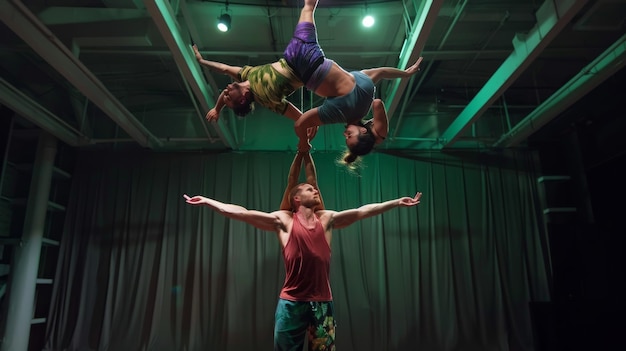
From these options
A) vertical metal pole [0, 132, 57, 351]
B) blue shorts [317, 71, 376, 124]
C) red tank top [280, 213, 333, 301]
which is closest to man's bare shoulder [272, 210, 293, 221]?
red tank top [280, 213, 333, 301]

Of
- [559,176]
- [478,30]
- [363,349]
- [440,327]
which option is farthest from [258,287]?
[559,176]

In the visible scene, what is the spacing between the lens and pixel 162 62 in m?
4.91

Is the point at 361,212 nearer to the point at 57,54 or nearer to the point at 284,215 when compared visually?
the point at 284,215

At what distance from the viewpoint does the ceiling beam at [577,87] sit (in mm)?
3650

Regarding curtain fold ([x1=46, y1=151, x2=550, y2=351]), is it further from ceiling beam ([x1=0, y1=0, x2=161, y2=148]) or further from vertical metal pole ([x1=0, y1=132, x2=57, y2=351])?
ceiling beam ([x1=0, y1=0, x2=161, y2=148])

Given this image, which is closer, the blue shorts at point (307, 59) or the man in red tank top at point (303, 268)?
the blue shorts at point (307, 59)

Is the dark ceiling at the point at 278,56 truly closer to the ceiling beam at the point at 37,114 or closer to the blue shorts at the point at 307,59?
the ceiling beam at the point at 37,114

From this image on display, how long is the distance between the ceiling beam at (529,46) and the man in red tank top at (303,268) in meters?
1.77

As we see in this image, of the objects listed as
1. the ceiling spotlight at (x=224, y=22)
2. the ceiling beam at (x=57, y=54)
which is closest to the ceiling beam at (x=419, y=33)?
the ceiling spotlight at (x=224, y=22)

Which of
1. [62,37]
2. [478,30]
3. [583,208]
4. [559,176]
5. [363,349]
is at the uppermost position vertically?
[478,30]

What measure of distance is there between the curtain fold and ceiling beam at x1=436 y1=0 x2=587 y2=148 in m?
1.25

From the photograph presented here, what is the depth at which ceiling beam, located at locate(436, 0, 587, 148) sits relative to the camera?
10.1 feet

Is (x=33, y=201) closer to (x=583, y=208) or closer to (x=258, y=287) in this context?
(x=258, y=287)

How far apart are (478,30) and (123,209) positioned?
192 inches
